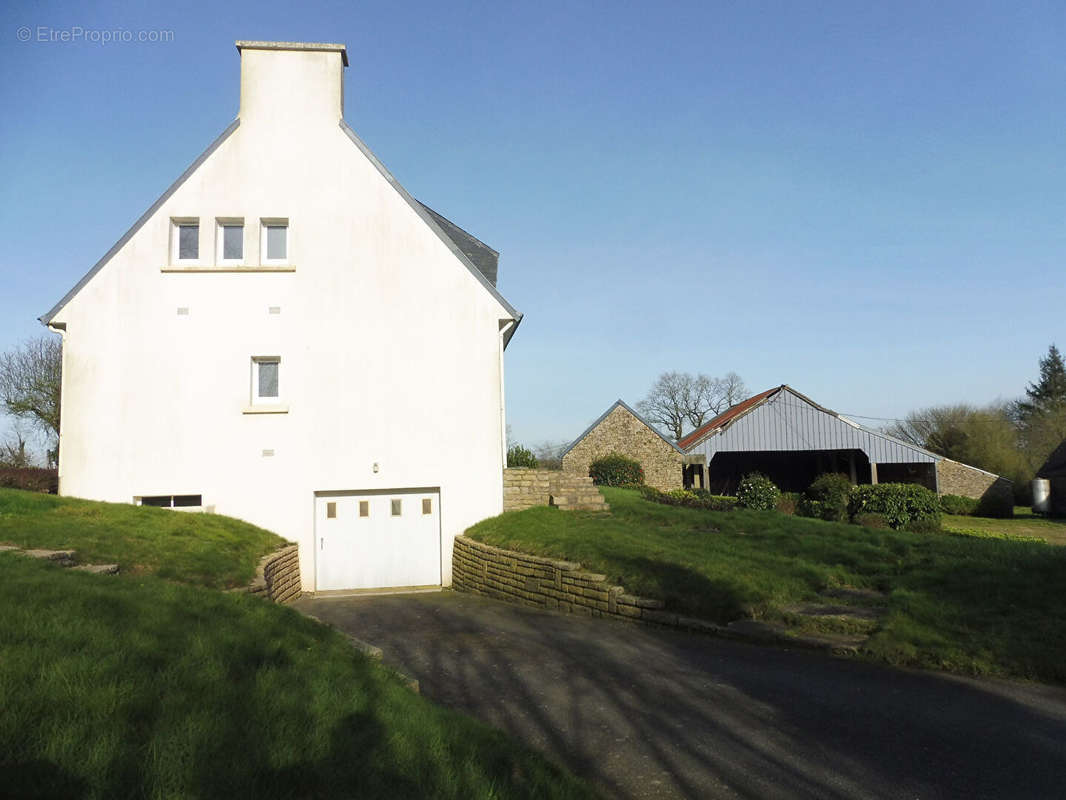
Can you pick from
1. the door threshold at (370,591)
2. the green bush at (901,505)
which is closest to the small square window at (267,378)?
the door threshold at (370,591)

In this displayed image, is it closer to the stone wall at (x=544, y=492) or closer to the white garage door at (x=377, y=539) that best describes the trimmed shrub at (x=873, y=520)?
the stone wall at (x=544, y=492)

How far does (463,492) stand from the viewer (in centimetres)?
1619

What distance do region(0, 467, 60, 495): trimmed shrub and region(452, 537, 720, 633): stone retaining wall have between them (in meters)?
9.34

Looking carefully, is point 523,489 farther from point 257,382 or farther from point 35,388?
point 35,388

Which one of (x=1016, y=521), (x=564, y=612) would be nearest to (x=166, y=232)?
(x=564, y=612)

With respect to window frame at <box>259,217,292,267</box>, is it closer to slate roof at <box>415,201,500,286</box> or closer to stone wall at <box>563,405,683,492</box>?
slate roof at <box>415,201,500,286</box>

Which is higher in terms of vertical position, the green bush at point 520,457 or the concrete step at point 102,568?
the green bush at point 520,457

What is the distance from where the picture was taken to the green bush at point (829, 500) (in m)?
25.1

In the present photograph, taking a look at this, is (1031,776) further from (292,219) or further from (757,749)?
(292,219)

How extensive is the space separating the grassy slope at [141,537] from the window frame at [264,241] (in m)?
5.49

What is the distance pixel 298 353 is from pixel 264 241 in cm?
262

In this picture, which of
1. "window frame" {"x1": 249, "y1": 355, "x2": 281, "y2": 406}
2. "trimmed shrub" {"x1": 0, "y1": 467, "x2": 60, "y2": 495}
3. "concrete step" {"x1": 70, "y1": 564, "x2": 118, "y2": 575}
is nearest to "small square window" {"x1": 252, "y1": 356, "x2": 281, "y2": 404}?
"window frame" {"x1": 249, "y1": 355, "x2": 281, "y2": 406}

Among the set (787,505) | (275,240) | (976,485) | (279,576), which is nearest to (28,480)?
(275,240)

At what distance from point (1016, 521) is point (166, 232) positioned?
3471cm
